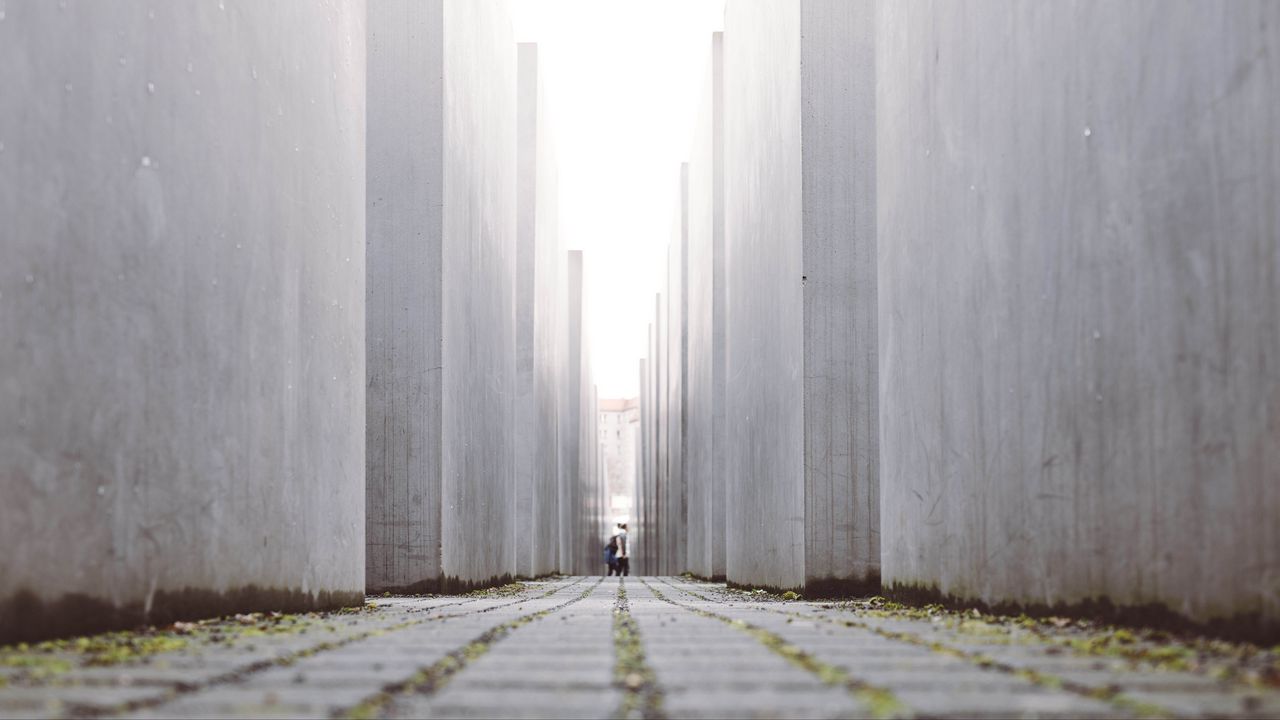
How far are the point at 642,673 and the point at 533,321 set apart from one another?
56.6ft

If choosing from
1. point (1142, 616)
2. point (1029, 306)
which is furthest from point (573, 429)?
point (1142, 616)

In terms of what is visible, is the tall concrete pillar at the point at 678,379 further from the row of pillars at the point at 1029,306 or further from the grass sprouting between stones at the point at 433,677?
the grass sprouting between stones at the point at 433,677

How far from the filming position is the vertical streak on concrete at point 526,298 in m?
19.5

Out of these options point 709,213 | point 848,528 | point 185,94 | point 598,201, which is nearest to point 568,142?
point 598,201

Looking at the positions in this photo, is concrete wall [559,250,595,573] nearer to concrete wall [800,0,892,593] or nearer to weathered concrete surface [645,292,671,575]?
weathered concrete surface [645,292,671,575]

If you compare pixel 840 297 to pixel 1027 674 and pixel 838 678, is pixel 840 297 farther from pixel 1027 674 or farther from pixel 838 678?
pixel 838 678

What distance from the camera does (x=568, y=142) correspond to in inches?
1153

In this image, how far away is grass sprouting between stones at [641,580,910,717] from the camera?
267 centimetres

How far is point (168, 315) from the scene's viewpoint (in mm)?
5129

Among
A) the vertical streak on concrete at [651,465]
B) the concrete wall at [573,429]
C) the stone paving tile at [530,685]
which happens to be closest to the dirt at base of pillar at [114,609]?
the stone paving tile at [530,685]

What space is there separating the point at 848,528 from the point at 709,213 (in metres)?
10.5

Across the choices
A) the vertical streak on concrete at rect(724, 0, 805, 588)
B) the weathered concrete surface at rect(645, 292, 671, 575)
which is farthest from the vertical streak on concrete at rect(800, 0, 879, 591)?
the weathered concrete surface at rect(645, 292, 671, 575)

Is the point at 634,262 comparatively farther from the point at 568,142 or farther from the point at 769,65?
the point at 769,65

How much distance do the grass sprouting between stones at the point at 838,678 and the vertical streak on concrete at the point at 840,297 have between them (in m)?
4.38
